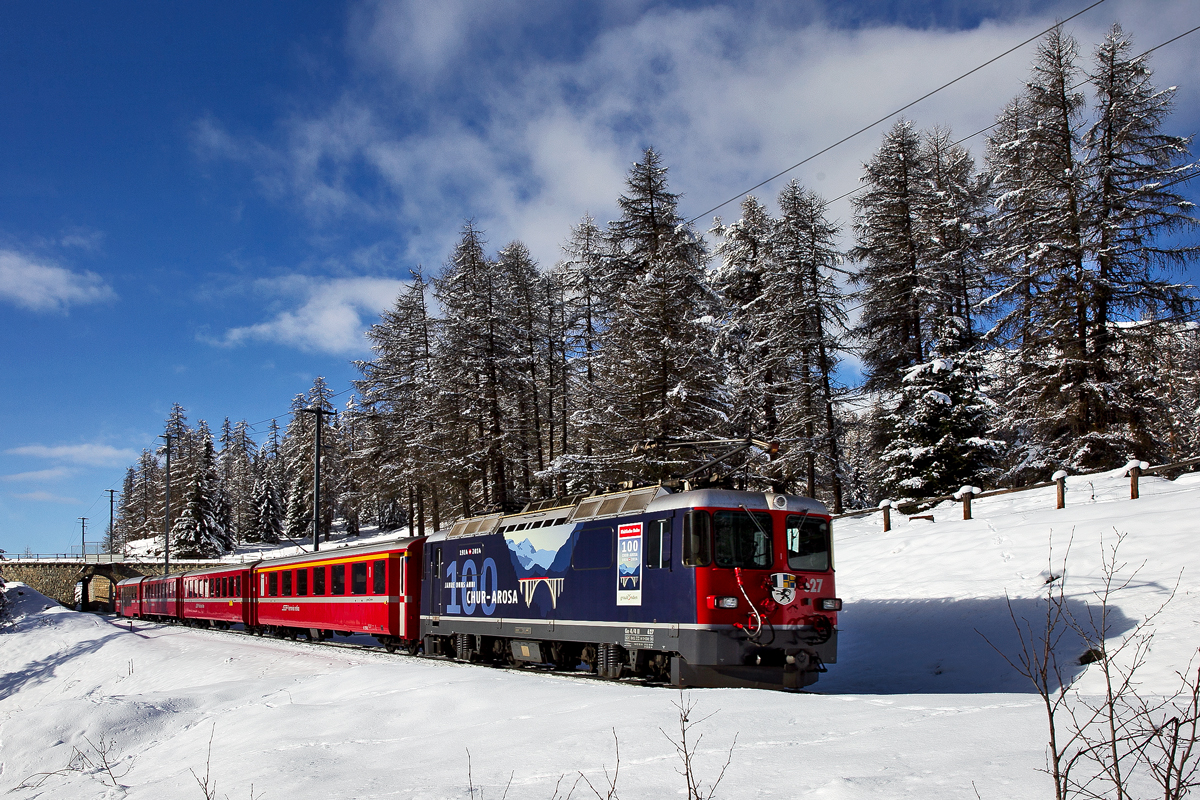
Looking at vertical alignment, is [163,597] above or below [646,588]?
below

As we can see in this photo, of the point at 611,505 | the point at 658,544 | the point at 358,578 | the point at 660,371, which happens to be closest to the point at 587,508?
the point at 611,505

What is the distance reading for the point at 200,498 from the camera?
200 feet

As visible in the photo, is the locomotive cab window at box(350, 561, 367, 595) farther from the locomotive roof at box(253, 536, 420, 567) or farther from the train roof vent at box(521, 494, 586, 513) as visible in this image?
the train roof vent at box(521, 494, 586, 513)

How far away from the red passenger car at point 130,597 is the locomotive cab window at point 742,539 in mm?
39867

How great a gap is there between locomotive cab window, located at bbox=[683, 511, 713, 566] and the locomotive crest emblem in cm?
107

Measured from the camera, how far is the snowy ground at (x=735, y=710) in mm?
5453

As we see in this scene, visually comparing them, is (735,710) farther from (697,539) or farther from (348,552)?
(348,552)

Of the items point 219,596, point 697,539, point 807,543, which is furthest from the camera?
point 219,596

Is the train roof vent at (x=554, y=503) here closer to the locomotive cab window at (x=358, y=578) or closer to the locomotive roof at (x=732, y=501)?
the locomotive roof at (x=732, y=501)

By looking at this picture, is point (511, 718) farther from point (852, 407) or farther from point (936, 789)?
point (852, 407)

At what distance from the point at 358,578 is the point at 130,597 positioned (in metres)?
30.5

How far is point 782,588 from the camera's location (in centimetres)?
1106

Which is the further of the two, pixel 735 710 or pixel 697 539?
pixel 697 539

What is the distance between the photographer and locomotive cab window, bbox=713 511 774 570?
35.5 ft
